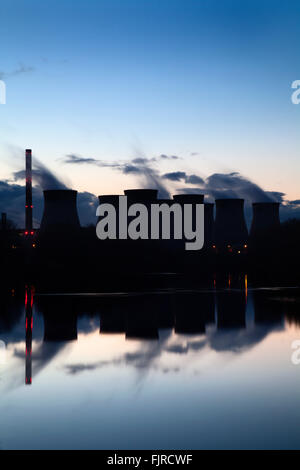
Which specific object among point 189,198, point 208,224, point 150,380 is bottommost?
point 150,380

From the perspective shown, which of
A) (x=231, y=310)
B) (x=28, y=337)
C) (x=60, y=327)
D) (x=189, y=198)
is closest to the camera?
(x=28, y=337)

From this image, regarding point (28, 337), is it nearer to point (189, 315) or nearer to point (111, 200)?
point (189, 315)

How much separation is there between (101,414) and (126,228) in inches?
1276

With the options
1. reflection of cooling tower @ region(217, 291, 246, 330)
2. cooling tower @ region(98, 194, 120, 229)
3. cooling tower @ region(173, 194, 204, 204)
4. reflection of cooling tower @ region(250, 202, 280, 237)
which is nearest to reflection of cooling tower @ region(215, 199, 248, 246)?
reflection of cooling tower @ region(250, 202, 280, 237)

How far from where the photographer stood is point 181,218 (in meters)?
37.5

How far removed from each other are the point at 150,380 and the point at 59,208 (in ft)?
90.6

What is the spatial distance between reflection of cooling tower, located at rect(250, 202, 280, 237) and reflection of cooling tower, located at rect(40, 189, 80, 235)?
1484 cm

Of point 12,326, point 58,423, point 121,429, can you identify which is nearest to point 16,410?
point 58,423

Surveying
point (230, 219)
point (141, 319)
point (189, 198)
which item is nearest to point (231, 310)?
point (141, 319)

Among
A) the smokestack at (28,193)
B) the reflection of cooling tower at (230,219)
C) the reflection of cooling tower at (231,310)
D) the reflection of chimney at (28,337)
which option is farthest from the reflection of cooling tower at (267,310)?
the reflection of cooling tower at (230,219)

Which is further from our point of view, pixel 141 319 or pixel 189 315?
pixel 189 315

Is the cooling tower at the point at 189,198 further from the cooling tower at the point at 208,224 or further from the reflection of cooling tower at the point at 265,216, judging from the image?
the reflection of cooling tower at the point at 265,216

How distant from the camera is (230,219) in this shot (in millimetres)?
39688

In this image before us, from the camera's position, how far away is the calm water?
3449 millimetres
